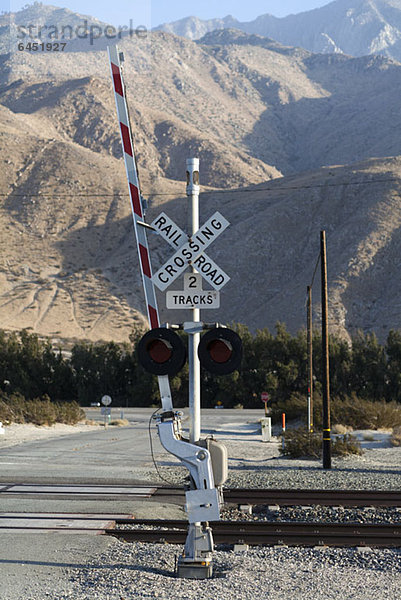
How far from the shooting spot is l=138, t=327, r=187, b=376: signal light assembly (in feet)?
27.6

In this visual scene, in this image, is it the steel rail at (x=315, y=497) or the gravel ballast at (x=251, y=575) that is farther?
the steel rail at (x=315, y=497)

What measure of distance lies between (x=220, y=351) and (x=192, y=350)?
0.34 metres

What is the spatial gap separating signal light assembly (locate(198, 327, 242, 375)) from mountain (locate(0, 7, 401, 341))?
202ft

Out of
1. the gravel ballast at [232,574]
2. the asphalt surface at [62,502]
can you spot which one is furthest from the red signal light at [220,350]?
the asphalt surface at [62,502]

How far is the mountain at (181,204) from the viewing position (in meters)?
77.2

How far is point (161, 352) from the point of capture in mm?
8453

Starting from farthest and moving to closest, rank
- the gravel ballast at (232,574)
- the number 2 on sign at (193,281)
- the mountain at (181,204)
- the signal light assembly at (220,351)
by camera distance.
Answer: the mountain at (181,204)
the number 2 on sign at (193,281)
the signal light assembly at (220,351)
the gravel ballast at (232,574)

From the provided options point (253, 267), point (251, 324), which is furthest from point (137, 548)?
point (253, 267)

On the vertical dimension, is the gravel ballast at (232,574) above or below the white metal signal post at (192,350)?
below

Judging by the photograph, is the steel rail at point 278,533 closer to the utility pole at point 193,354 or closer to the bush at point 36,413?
the utility pole at point 193,354

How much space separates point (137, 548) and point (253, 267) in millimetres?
74322

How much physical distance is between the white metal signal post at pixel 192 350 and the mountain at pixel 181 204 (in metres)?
61.6

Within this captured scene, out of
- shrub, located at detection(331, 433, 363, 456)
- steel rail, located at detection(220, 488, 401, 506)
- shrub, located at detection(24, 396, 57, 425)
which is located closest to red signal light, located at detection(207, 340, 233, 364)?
steel rail, located at detection(220, 488, 401, 506)

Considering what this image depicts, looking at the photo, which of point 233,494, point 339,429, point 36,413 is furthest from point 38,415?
point 233,494
